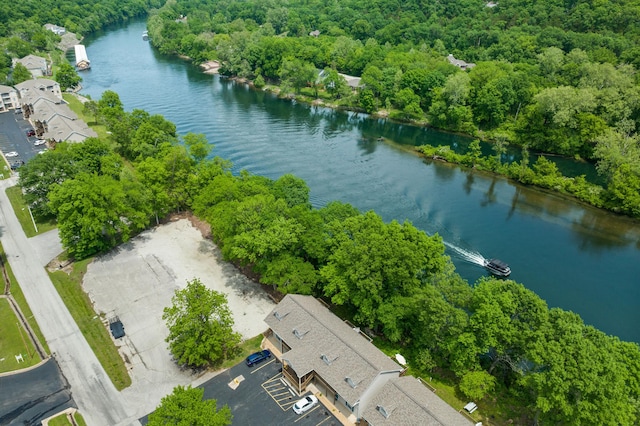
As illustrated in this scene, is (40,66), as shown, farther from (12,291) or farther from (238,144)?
(12,291)

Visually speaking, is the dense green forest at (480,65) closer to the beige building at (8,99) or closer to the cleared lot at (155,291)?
the beige building at (8,99)

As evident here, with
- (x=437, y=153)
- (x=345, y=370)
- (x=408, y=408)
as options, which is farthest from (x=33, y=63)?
(x=408, y=408)

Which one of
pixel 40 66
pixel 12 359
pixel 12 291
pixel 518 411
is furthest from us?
pixel 40 66

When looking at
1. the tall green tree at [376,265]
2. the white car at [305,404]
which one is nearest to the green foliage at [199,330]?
the white car at [305,404]

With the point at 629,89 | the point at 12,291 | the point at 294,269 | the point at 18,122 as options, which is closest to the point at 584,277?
the point at 294,269

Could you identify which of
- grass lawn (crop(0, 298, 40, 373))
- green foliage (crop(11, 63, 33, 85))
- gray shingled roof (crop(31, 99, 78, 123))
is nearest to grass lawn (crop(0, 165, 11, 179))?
gray shingled roof (crop(31, 99, 78, 123))
